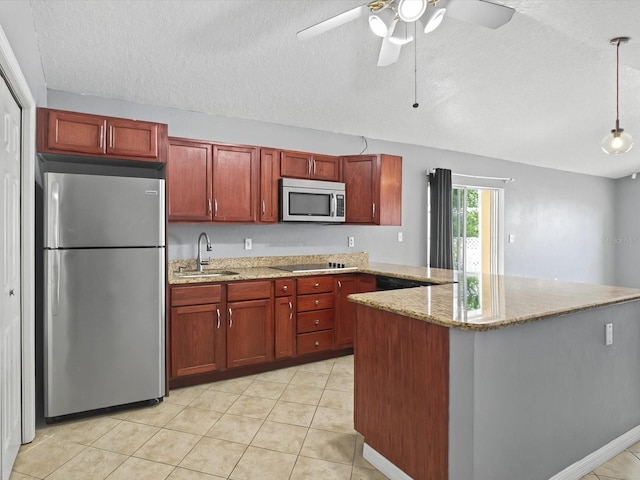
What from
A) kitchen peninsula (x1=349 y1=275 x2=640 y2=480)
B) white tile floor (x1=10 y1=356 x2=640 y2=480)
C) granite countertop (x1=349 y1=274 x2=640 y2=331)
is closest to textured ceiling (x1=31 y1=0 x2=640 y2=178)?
granite countertop (x1=349 y1=274 x2=640 y2=331)

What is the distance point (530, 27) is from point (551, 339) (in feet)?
8.17

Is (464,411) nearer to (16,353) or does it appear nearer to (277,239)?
(16,353)

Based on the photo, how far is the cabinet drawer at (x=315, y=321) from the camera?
357 cm

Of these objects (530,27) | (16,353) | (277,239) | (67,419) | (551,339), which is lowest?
(67,419)

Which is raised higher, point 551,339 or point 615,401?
point 551,339

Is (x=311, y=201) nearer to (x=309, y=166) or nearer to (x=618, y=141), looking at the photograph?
(x=309, y=166)

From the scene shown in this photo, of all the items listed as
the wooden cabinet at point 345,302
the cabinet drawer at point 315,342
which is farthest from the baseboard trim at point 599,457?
the cabinet drawer at point 315,342

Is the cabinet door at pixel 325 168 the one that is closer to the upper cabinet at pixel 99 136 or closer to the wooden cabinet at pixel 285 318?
the wooden cabinet at pixel 285 318

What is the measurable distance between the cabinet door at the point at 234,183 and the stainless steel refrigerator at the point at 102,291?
0.71 metres

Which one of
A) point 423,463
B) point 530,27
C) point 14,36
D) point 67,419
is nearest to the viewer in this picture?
point 423,463

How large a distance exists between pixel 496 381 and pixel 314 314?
7.11 feet

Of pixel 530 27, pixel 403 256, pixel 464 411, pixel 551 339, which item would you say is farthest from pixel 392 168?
pixel 464 411

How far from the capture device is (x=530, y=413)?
67.5 inches

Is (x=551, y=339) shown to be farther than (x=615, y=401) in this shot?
No
